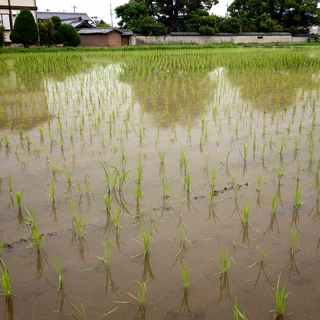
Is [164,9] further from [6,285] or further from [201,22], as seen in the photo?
[6,285]

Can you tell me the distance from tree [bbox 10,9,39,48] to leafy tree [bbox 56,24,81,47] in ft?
7.71

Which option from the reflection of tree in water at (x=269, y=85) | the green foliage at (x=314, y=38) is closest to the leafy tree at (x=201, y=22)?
the green foliage at (x=314, y=38)

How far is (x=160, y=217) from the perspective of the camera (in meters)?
2.22

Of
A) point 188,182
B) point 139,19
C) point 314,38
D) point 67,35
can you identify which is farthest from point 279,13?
point 188,182

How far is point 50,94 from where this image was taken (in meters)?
6.56

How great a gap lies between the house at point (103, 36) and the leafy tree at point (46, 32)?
21.8 ft

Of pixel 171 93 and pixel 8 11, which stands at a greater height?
pixel 8 11

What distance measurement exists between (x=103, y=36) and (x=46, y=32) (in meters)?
7.51

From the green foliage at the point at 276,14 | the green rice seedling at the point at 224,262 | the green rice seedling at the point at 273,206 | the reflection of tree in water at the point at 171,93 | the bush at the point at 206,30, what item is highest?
the green foliage at the point at 276,14

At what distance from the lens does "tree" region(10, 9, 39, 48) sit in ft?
62.2

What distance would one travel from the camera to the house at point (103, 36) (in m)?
27.8

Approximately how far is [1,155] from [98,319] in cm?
235

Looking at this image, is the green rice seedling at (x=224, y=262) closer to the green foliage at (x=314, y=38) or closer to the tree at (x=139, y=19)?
the tree at (x=139, y=19)

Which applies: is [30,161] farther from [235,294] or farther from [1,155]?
[235,294]
